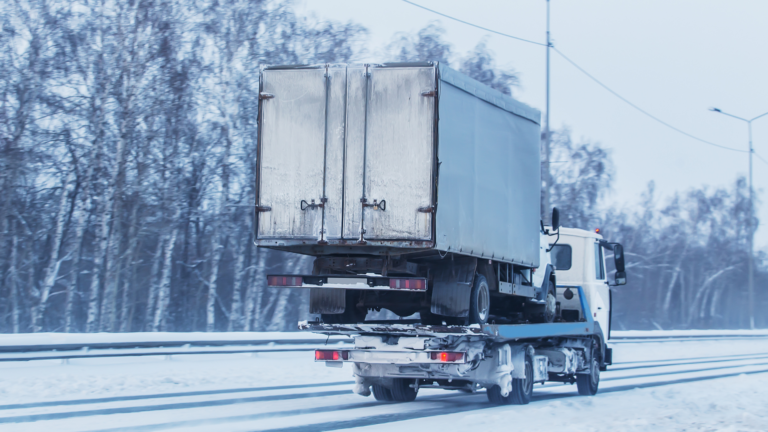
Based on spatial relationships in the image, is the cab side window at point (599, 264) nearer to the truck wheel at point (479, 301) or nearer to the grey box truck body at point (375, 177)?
the truck wheel at point (479, 301)

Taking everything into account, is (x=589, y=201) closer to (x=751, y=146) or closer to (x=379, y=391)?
(x=751, y=146)

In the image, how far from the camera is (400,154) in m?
8.81

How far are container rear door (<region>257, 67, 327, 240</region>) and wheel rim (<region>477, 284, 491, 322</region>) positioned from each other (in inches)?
81.6

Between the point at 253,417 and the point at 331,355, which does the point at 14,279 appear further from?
the point at 253,417

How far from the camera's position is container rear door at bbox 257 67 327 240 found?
9.01 meters

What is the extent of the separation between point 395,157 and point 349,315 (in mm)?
2359

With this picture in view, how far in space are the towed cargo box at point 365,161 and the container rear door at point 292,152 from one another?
0.01 metres

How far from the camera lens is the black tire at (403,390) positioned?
1138cm

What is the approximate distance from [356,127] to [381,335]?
2.43 metres

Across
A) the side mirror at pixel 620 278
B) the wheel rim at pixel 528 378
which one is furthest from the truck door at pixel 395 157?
the side mirror at pixel 620 278

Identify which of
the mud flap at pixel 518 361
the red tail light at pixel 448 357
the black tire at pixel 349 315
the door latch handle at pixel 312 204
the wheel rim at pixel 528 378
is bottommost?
the wheel rim at pixel 528 378

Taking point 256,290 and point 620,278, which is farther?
point 256,290

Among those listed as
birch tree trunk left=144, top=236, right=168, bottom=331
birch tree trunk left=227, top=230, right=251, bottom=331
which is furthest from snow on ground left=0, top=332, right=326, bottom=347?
birch tree trunk left=144, top=236, right=168, bottom=331

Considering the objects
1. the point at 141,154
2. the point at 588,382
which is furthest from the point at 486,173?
the point at 141,154
